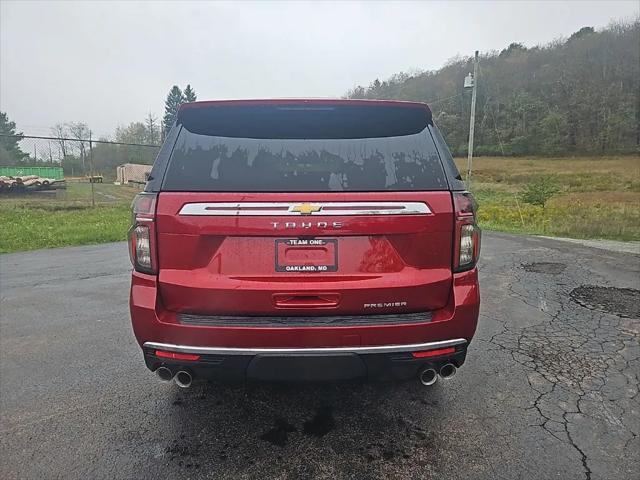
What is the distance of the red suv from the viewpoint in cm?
201

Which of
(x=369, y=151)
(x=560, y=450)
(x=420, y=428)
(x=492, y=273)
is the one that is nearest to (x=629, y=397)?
(x=560, y=450)

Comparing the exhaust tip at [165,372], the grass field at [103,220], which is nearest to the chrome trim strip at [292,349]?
the exhaust tip at [165,372]

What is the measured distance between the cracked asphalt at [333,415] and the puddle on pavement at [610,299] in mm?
325

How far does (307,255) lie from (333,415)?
120cm

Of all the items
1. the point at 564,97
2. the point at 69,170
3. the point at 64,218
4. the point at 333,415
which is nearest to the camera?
the point at 333,415

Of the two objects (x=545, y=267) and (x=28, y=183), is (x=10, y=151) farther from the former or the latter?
(x=545, y=267)

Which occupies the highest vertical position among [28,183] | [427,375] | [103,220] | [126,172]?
[126,172]

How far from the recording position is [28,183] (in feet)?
47.9

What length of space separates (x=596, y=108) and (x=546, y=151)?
293 inches

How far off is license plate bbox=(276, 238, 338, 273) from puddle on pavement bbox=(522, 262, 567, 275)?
5.81 meters

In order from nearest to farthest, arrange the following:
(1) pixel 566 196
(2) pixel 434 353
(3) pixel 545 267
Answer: (2) pixel 434 353
(3) pixel 545 267
(1) pixel 566 196

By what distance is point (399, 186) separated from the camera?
2109 millimetres

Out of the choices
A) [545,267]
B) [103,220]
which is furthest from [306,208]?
[103,220]

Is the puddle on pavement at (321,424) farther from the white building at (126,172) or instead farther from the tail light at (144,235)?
the white building at (126,172)
